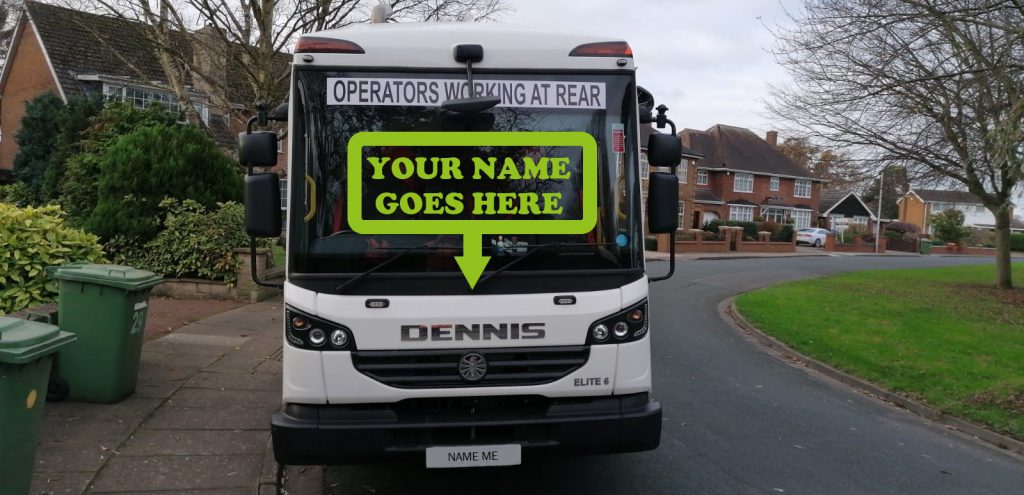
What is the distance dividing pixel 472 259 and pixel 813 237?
52.7 metres

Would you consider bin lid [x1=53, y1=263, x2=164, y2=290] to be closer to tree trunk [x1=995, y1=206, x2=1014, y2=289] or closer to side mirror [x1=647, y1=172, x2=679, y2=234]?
side mirror [x1=647, y1=172, x2=679, y2=234]

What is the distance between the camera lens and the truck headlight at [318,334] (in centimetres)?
378

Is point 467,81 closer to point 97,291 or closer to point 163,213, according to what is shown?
point 97,291

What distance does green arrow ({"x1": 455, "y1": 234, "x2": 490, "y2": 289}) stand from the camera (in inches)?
152

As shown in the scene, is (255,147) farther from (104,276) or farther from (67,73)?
(67,73)

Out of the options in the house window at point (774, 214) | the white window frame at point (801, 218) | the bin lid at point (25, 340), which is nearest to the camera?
the bin lid at point (25, 340)

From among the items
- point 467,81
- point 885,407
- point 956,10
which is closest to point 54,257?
point 467,81

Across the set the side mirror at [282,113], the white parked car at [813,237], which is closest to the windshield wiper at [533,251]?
the side mirror at [282,113]

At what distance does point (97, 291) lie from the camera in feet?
18.4

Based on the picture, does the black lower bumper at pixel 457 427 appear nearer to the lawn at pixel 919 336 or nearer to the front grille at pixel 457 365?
the front grille at pixel 457 365

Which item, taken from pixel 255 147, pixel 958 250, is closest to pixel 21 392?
pixel 255 147

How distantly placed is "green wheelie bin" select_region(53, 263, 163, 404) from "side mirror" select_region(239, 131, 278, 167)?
7.52 ft

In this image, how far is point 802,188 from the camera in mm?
62438

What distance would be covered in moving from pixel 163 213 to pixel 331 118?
9044 millimetres
